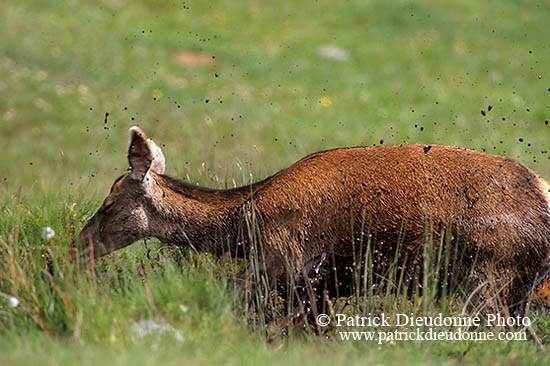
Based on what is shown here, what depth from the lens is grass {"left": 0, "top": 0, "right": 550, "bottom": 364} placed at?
495cm

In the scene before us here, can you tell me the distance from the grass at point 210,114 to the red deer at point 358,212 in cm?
36

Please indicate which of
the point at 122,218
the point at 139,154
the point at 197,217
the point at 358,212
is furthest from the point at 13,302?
the point at 358,212

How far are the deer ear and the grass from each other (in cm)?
69

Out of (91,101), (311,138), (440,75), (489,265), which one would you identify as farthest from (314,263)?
(440,75)

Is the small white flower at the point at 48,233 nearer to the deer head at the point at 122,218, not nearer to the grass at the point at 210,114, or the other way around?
the grass at the point at 210,114

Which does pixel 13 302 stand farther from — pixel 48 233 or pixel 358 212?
pixel 358 212

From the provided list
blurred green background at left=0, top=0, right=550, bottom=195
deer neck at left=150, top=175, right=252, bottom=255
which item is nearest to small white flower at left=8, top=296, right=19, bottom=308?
deer neck at left=150, top=175, right=252, bottom=255

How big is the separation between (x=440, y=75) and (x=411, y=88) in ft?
6.18

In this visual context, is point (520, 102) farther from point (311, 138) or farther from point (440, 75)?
point (311, 138)

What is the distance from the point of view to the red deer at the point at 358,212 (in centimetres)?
555

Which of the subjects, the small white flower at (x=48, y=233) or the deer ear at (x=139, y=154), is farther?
the deer ear at (x=139, y=154)

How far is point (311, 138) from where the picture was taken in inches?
648

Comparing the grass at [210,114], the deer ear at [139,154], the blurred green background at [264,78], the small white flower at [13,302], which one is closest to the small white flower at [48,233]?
the grass at [210,114]

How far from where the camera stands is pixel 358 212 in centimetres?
574
